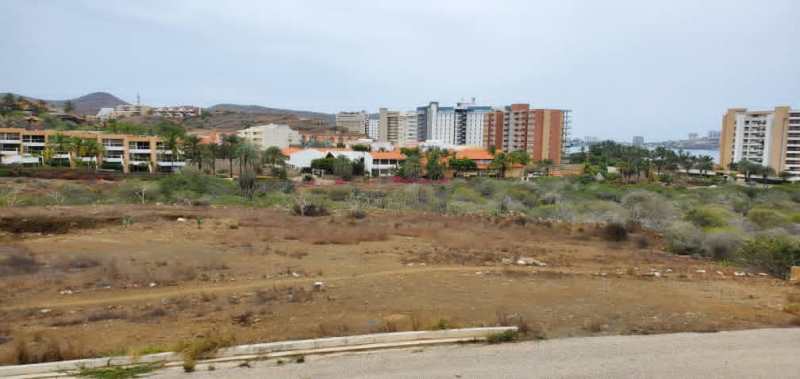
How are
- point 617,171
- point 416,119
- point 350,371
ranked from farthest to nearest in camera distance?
point 416,119, point 617,171, point 350,371

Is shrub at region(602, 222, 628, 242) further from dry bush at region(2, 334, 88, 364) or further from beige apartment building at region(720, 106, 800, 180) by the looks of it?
beige apartment building at region(720, 106, 800, 180)

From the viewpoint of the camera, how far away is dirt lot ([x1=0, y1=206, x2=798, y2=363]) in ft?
30.2

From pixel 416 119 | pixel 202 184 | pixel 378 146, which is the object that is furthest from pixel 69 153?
pixel 416 119

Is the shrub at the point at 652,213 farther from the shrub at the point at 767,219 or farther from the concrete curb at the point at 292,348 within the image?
the concrete curb at the point at 292,348

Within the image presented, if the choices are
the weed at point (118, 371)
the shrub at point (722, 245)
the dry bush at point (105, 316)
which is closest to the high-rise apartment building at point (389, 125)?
the shrub at point (722, 245)

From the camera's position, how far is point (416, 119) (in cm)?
14788

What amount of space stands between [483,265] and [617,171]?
69961 mm

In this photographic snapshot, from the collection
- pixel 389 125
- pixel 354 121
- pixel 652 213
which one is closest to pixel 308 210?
pixel 652 213

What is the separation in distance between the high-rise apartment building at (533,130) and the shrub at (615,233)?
243 ft

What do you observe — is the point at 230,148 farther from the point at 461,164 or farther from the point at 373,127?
the point at 373,127

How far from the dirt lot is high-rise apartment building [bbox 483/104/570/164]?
78.8m

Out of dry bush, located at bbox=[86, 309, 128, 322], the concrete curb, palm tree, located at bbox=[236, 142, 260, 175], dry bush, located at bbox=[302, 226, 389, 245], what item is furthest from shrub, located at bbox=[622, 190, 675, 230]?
palm tree, located at bbox=[236, 142, 260, 175]

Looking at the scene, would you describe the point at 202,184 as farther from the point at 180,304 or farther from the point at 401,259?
the point at 180,304

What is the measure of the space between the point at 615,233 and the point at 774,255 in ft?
19.4
